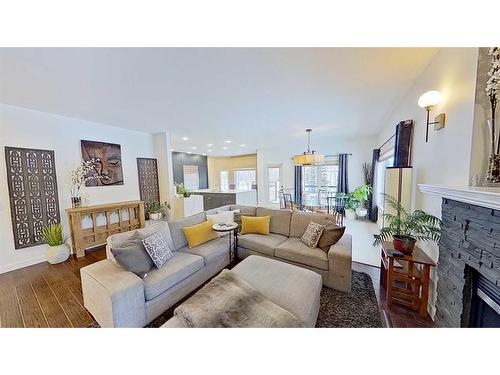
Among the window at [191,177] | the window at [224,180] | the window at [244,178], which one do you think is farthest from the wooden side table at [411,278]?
the window at [224,180]

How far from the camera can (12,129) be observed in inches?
110

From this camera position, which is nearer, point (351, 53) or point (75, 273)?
point (351, 53)

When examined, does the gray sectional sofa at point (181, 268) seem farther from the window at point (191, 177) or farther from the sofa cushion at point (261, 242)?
the window at point (191, 177)

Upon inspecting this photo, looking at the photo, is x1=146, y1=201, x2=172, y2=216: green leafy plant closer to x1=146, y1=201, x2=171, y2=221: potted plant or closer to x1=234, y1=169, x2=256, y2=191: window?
x1=146, y1=201, x2=171, y2=221: potted plant

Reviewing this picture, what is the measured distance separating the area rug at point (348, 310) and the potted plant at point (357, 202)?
3781 mm

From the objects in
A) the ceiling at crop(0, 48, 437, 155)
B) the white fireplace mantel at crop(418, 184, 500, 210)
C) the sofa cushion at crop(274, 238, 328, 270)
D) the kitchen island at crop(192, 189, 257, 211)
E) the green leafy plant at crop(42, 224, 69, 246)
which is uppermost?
the ceiling at crop(0, 48, 437, 155)

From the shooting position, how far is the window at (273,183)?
763 cm

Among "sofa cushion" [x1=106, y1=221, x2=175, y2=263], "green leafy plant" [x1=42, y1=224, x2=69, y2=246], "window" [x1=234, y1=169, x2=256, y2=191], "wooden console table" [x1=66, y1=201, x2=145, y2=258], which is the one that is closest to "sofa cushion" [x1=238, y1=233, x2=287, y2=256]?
"sofa cushion" [x1=106, y1=221, x2=175, y2=263]

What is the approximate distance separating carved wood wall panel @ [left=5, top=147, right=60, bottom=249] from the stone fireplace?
17.0 ft

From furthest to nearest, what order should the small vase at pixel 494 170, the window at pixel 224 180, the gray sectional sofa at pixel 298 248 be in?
the window at pixel 224 180
the gray sectional sofa at pixel 298 248
the small vase at pixel 494 170

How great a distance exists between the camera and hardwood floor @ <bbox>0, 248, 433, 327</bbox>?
1.70 meters
